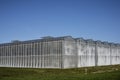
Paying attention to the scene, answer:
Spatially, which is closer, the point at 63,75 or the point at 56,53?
the point at 63,75

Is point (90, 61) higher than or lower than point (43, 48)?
lower

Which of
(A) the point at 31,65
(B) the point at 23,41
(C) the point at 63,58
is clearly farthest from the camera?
(B) the point at 23,41

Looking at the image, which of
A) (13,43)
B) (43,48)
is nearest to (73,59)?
(43,48)

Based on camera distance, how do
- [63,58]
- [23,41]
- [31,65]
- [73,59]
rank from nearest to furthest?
1. [63,58]
2. [73,59]
3. [31,65]
4. [23,41]

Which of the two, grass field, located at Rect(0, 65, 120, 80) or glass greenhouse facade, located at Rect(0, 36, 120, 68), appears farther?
glass greenhouse facade, located at Rect(0, 36, 120, 68)

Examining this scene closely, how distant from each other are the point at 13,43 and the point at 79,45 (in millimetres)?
30811

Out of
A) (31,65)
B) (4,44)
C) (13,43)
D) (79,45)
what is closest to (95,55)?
(79,45)

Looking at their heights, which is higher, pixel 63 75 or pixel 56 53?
pixel 56 53

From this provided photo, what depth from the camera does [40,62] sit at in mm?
70625

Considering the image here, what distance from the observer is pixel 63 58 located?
64.2 m

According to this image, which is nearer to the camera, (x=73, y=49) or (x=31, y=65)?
(x=73, y=49)

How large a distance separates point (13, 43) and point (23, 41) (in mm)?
6884

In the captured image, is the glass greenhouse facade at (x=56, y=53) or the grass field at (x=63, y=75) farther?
the glass greenhouse facade at (x=56, y=53)

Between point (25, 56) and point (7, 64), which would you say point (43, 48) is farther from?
point (7, 64)
